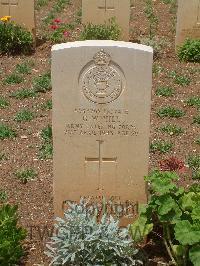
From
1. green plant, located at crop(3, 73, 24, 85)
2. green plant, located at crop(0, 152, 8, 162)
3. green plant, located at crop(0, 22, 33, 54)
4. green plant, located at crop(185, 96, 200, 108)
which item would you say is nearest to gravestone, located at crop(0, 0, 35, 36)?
green plant, located at crop(0, 22, 33, 54)

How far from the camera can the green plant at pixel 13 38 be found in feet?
32.8

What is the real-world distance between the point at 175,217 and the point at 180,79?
15.9 ft

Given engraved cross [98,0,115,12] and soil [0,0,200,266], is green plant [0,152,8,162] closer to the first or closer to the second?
soil [0,0,200,266]

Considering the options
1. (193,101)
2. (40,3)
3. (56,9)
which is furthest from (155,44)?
(40,3)

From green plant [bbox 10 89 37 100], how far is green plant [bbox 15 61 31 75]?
3.01 ft

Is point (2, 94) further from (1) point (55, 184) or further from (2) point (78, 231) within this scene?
(2) point (78, 231)

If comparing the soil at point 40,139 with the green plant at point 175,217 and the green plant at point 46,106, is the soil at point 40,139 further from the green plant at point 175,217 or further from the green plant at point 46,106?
the green plant at point 175,217

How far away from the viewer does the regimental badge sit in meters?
4.50

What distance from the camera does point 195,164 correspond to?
20.8 feet

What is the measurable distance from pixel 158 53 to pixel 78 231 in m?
6.28

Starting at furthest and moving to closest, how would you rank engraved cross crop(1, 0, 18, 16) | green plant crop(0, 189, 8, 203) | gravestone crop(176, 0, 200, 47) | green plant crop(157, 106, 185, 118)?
engraved cross crop(1, 0, 18, 16), gravestone crop(176, 0, 200, 47), green plant crop(157, 106, 185, 118), green plant crop(0, 189, 8, 203)

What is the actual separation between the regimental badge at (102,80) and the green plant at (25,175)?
5.89 ft

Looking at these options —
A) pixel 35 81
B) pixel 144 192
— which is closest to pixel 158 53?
pixel 35 81

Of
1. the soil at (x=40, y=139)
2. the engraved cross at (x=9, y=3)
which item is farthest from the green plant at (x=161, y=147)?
the engraved cross at (x=9, y=3)
